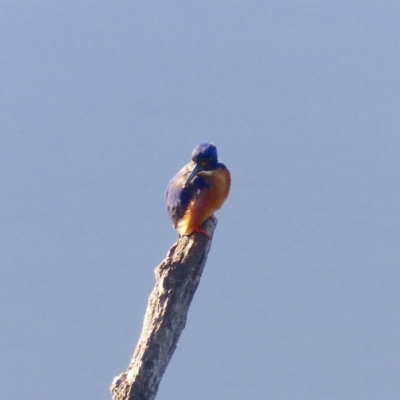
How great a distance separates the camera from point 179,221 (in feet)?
10.2

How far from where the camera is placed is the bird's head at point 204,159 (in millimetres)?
3299

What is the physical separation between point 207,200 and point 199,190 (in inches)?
2.1

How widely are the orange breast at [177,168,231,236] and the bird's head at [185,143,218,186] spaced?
1.1 inches

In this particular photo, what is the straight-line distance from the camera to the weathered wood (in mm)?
2535

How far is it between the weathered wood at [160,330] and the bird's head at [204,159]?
2.41ft

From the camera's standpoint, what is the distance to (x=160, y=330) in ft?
8.32

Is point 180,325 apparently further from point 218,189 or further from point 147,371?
point 218,189

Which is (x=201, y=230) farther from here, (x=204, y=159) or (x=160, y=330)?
(x=204, y=159)

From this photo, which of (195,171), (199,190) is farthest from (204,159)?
(199,190)

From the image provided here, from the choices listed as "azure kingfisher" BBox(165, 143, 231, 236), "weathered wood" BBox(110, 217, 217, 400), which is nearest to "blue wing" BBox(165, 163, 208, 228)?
"azure kingfisher" BBox(165, 143, 231, 236)

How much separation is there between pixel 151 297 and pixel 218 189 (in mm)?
748

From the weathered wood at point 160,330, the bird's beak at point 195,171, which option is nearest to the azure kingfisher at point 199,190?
the bird's beak at point 195,171

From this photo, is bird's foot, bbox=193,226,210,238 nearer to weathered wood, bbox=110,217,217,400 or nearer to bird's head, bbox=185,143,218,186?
weathered wood, bbox=110,217,217,400

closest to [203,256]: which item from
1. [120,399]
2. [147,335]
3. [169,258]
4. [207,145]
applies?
[169,258]
